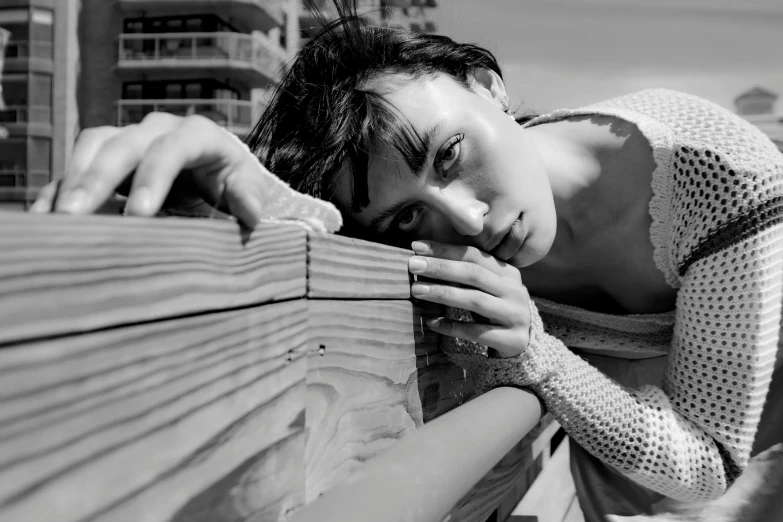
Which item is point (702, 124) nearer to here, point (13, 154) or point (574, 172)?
point (574, 172)

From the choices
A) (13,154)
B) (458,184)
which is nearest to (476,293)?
(458,184)

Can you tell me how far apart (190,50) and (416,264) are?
20.1 metres

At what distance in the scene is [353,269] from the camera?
0.79m

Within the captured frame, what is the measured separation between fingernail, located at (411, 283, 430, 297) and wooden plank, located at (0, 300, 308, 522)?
0.43 meters

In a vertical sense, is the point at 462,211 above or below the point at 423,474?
above

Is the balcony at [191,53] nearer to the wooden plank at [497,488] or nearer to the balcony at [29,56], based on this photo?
the balcony at [29,56]

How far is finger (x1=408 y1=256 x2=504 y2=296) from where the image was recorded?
3.55 feet

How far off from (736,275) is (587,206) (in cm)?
46

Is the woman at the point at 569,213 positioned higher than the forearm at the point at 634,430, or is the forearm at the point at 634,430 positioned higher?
the woman at the point at 569,213

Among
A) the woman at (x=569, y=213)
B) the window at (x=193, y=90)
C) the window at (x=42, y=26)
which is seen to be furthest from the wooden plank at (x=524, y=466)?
the window at (x=42, y=26)

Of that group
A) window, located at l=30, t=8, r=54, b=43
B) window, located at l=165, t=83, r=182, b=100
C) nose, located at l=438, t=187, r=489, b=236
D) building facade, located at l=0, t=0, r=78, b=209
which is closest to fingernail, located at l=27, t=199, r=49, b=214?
nose, located at l=438, t=187, r=489, b=236

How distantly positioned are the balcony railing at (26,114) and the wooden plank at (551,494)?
19.7 m

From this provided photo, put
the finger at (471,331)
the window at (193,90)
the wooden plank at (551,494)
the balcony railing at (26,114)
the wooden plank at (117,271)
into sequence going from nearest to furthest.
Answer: the wooden plank at (117,271), the finger at (471,331), the wooden plank at (551,494), the balcony railing at (26,114), the window at (193,90)

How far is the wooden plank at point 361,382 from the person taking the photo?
2.29 feet
